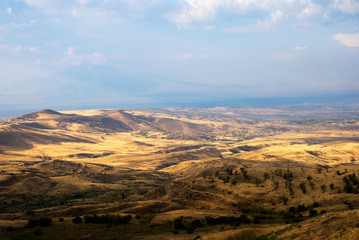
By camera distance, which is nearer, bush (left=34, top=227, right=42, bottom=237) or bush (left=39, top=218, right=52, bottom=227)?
bush (left=34, top=227, right=42, bottom=237)

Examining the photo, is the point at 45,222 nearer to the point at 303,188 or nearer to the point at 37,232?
the point at 37,232

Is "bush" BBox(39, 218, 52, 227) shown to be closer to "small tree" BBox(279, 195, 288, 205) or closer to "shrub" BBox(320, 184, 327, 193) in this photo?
"small tree" BBox(279, 195, 288, 205)

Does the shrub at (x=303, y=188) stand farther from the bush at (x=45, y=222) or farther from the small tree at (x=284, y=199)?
the bush at (x=45, y=222)

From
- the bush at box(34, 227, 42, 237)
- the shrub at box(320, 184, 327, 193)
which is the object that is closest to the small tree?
the shrub at box(320, 184, 327, 193)

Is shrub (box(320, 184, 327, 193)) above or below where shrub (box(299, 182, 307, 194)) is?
above

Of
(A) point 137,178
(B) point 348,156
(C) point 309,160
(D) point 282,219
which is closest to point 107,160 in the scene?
(A) point 137,178

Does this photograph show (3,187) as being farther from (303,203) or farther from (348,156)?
(348,156)

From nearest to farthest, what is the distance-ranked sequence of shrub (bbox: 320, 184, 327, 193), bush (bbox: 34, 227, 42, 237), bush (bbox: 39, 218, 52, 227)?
1. bush (bbox: 34, 227, 42, 237)
2. bush (bbox: 39, 218, 52, 227)
3. shrub (bbox: 320, 184, 327, 193)

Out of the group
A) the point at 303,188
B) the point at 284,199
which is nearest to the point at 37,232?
the point at 284,199

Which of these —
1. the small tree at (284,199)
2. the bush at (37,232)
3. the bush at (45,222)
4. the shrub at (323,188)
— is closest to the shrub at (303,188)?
the shrub at (323,188)

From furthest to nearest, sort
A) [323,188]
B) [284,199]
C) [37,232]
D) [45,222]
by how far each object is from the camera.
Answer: [323,188] → [284,199] → [45,222] → [37,232]

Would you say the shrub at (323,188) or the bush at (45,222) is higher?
the shrub at (323,188)
